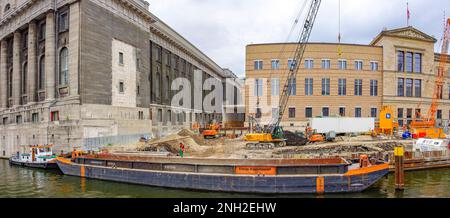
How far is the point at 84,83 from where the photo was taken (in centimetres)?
2986

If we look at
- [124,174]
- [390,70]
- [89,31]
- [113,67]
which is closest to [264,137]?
[124,174]

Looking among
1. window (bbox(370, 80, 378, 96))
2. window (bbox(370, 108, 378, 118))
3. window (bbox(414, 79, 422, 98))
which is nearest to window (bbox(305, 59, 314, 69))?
window (bbox(370, 80, 378, 96))

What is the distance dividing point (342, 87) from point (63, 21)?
47.7 metres

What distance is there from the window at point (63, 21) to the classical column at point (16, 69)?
11599 mm

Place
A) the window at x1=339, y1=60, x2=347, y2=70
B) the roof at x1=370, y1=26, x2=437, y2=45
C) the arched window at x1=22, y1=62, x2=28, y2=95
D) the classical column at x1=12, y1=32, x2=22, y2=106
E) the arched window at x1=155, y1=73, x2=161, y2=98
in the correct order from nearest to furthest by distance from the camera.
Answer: the classical column at x1=12, y1=32, x2=22, y2=106
the arched window at x1=22, y1=62, x2=28, y2=95
the arched window at x1=155, y1=73, x2=161, y2=98
the window at x1=339, y1=60, x2=347, y2=70
the roof at x1=370, y1=26, x2=437, y2=45

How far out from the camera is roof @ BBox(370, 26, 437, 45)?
51.1m

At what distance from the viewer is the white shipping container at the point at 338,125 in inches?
1441

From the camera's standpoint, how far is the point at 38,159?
2595 cm

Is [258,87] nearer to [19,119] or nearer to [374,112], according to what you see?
[374,112]

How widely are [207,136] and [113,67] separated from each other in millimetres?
16892

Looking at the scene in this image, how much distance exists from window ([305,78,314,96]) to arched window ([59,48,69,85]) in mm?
39667

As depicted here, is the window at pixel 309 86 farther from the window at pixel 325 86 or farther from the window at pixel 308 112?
the window at pixel 308 112

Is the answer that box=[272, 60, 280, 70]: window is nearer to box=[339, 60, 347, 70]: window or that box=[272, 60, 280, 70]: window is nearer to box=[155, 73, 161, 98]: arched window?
box=[339, 60, 347, 70]: window

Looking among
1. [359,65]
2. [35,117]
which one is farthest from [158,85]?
[359,65]
